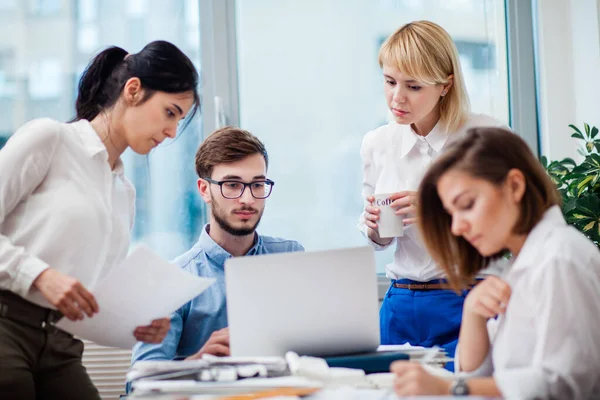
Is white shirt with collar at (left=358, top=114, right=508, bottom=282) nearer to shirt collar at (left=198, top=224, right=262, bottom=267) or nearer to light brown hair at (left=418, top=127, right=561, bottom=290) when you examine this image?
shirt collar at (left=198, top=224, right=262, bottom=267)

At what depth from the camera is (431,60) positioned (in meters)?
2.06

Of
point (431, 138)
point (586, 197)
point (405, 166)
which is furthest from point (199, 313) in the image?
point (586, 197)

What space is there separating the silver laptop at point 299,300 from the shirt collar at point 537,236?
14.0 inches

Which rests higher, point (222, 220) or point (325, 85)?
point (325, 85)

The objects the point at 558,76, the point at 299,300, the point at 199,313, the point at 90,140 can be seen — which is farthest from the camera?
the point at 558,76

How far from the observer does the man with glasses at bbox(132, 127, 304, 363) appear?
79.0 inches

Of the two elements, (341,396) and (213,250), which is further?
(213,250)

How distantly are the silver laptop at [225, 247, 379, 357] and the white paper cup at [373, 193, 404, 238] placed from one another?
1.41 feet

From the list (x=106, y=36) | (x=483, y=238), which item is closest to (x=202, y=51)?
(x=106, y=36)

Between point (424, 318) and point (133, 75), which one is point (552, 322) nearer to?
point (424, 318)

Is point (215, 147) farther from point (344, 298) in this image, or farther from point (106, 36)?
point (106, 36)

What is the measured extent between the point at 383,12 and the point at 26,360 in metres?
2.39

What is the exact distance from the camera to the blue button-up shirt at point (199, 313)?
1.86 metres

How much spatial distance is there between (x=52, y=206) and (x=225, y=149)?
71cm
